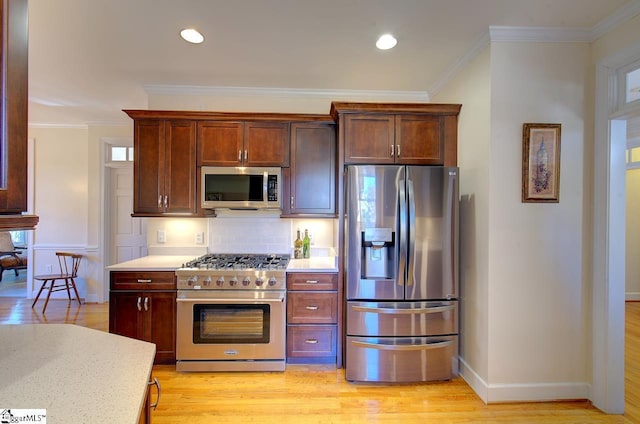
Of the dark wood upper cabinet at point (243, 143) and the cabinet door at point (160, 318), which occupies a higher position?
the dark wood upper cabinet at point (243, 143)

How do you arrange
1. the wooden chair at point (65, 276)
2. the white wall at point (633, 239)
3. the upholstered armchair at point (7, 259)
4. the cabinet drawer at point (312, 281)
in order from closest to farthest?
the cabinet drawer at point (312, 281) < the wooden chair at point (65, 276) < the white wall at point (633, 239) < the upholstered armchair at point (7, 259)

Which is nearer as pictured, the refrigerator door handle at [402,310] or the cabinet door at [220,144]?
the refrigerator door handle at [402,310]

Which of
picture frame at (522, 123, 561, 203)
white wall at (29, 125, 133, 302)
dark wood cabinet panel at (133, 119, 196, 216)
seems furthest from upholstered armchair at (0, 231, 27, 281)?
picture frame at (522, 123, 561, 203)

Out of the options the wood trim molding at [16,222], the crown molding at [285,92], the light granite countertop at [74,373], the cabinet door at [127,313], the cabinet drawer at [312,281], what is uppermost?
the crown molding at [285,92]

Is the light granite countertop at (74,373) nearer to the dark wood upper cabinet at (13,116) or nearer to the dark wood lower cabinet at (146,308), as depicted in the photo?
the dark wood upper cabinet at (13,116)

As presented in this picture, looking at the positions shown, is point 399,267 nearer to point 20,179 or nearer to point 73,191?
point 20,179

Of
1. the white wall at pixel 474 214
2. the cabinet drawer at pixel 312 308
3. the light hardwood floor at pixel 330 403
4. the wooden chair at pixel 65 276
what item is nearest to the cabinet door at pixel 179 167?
the cabinet drawer at pixel 312 308

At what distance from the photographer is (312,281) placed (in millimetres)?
2730

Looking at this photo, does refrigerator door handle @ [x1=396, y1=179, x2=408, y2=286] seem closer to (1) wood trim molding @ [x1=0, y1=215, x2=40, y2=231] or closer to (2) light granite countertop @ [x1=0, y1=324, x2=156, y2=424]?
(2) light granite countertop @ [x1=0, y1=324, x2=156, y2=424]

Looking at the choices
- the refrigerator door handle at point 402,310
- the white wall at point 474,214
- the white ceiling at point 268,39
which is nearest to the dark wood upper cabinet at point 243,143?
the white ceiling at point 268,39

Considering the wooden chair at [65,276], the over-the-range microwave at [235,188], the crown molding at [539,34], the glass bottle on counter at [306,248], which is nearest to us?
the crown molding at [539,34]

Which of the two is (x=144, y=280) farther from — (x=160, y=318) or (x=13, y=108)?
(x=13, y=108)

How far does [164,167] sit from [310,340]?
2155 millimetres

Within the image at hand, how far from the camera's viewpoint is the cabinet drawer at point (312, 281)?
2717mm
